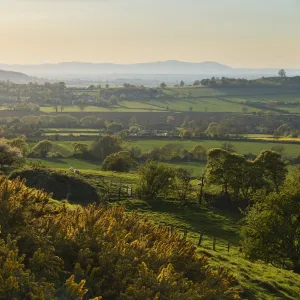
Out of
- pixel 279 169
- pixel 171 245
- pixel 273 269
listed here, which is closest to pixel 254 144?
pixel 279 169

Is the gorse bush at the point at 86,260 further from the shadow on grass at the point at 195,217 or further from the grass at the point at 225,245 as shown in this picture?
the shadow on grass at the point at 195,217

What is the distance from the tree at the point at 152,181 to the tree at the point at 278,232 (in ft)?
85.9

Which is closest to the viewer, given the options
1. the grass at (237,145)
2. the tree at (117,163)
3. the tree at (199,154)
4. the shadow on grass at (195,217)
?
the shadow on grass at (195,217)

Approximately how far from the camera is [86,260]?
16.4 meters

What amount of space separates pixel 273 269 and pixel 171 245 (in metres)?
13.5

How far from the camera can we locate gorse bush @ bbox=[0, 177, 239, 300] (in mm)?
13398

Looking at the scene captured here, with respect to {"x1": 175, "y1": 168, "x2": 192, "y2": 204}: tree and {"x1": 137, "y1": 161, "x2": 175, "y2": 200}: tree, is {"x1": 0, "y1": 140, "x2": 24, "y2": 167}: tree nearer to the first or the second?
{"x1": 137, "y1": 161, "x2": 175, "y2": 200}: tree

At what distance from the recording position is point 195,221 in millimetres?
49250

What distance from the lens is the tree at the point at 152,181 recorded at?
57.8 meters

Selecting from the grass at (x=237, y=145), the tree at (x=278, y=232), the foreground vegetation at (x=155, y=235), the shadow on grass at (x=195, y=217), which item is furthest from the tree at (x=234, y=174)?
the grass at (x=237, y=145)

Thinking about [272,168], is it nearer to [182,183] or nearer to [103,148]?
[182,183]


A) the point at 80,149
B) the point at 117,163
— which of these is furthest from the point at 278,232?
the point at 80,149

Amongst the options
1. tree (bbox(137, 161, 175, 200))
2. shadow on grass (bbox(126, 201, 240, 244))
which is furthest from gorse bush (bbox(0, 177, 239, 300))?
tree (bbox(137, 161, 175, 200))

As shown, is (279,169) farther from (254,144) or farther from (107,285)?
(254,144)
